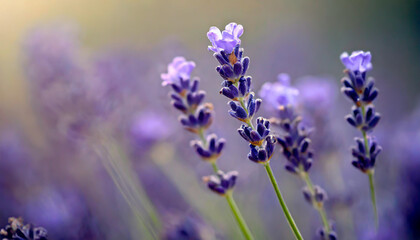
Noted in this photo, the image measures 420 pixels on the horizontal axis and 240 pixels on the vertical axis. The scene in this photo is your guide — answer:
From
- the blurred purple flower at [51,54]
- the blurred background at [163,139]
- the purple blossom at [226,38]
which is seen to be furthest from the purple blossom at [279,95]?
the blurred purple flower at [51,54]

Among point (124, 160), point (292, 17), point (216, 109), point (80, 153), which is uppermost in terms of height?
point (292, 17)

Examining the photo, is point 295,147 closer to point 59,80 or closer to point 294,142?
point 294,142

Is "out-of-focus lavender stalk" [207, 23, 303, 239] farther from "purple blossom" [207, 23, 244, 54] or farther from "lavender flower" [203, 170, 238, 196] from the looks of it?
"lavender flower" [203, 170, 238, 196]

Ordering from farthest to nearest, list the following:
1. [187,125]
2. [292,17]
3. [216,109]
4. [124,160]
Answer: [292,17], [216,109], [124,160], [187,125]

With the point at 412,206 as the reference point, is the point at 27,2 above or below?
above

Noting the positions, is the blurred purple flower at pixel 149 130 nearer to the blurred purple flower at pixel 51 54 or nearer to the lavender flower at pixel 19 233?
the blurred purple flower at pixel 51 54

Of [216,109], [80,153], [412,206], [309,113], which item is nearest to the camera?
[412,206]

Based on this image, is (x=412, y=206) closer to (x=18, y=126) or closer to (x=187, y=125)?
(x=187, y=125)

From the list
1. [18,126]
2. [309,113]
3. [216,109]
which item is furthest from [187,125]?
[18,126]
